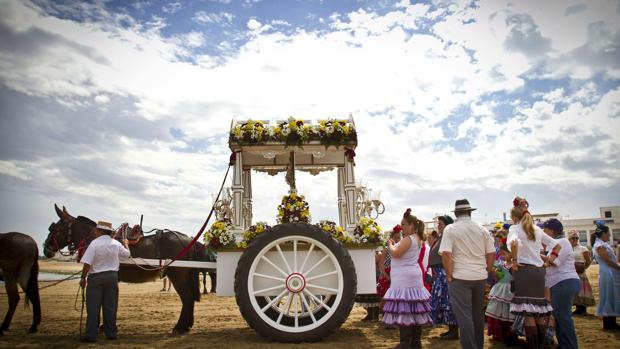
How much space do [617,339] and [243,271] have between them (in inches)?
214

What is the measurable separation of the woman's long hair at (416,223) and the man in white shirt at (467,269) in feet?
2.36

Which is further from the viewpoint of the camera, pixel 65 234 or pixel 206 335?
pixel 65 234

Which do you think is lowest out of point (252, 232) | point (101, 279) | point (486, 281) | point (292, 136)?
point (486, 281)

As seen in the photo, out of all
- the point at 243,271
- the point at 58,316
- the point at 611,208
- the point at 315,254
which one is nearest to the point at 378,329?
the point at 315,254

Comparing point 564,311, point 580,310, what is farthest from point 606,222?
point 564,311

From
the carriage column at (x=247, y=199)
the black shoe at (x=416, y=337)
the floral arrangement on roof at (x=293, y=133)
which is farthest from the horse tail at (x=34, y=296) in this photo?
the black shoe at (x=416, y=337)

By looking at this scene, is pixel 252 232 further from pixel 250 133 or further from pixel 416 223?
pixel 416 223

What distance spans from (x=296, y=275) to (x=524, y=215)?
9.65ft

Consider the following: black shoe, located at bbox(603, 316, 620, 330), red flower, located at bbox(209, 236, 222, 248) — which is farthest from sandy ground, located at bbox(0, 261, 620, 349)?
red flower, located at bbox(209, 236, 222, 248)

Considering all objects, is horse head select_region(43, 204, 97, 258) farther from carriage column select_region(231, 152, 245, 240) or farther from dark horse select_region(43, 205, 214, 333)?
carriage column select_region(231, 152, 245, 240)

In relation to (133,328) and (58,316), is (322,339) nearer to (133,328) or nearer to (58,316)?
(133,328)

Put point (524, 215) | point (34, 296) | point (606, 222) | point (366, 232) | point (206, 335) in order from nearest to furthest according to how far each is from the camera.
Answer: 1. point (524, 215)
2. point (366, 232)
3. point (206, 335)
4. point (34, 296)
5. point (606, 222)

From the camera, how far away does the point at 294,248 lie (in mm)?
5805

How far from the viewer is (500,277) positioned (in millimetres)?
5750
